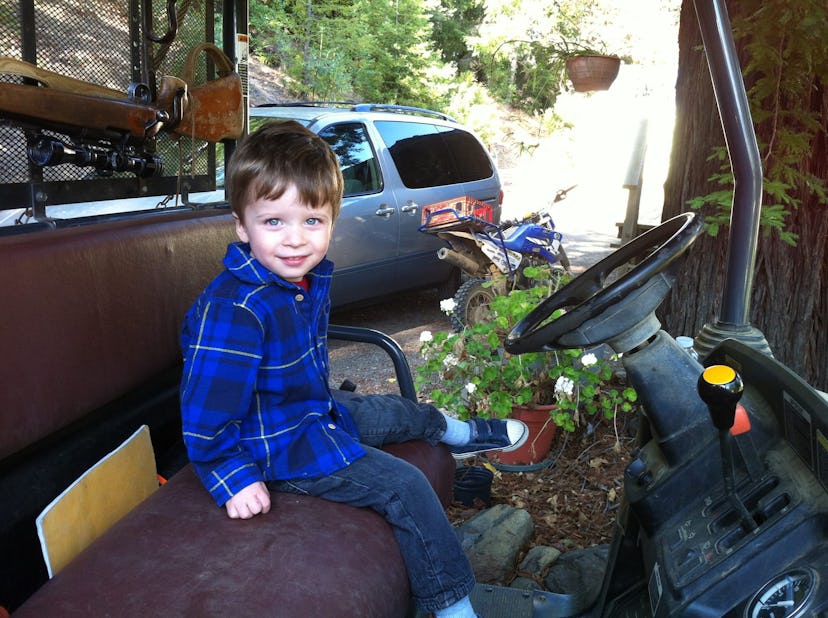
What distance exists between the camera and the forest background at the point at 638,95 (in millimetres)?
3074

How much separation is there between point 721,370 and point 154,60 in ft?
6.12

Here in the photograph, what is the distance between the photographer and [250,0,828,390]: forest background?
3.07 m

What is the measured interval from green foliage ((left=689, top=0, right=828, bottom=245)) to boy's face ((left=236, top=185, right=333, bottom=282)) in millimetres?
1807

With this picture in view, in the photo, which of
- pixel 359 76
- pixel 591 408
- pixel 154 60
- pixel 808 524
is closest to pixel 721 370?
pixel 808 524

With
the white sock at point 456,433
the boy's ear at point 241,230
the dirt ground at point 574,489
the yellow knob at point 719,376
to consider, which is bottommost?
the dirt ground at point 574,489

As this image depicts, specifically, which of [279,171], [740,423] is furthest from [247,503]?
[740,423]

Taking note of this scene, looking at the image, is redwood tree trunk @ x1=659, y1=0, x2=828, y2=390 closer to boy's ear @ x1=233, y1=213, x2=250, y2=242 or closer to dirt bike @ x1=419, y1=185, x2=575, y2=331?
dirt bike @ x1=419, y1=185, x2=575, y2=331

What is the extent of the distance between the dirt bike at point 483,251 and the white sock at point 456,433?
304 centimetres

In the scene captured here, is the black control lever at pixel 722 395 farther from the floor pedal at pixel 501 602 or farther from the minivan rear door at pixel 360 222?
the minivan rear door at pixel 360 222

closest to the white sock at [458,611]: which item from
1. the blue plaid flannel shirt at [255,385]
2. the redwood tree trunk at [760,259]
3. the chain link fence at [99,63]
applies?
the blue plaid flannel shirt at [255,385]

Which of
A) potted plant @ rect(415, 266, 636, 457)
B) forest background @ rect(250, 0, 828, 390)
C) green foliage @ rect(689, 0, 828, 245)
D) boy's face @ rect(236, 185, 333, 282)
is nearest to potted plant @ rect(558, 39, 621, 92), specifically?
forest background @ rect(250, 0, 828, 390)

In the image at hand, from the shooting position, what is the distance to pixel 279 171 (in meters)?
1.65

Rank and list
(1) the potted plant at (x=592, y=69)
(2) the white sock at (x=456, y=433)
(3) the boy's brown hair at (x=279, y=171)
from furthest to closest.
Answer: (1) the potted plant at (x=592, y=69) < (2) the white sock at (x=456, y=433) < (3) the boy's brown hair at (x=279, y=171)

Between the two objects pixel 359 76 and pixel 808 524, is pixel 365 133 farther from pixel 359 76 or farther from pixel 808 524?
pixel 359 76
